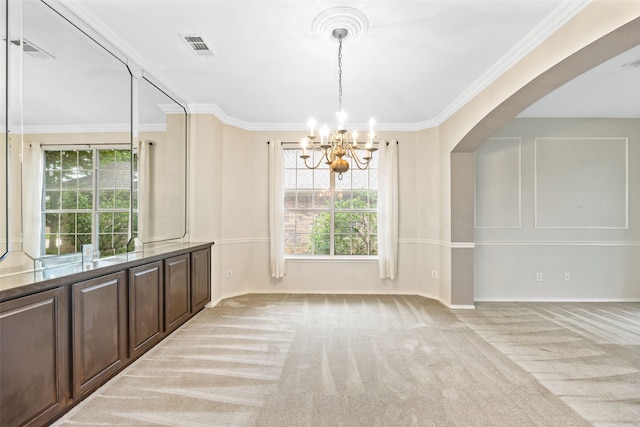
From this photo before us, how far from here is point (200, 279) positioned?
4168mm

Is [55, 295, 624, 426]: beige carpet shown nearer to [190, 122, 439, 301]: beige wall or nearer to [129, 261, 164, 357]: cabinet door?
[129, 261, 164, 357]: cabinet door

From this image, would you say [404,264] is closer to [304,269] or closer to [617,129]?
[304,269]

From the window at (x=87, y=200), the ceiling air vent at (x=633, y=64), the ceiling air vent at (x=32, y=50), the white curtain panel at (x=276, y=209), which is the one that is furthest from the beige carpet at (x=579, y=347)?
the ceiling air vent at (x=32, y=50)

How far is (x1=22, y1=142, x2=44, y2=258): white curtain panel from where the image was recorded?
201cm

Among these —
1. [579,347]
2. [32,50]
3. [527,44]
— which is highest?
[527,44]

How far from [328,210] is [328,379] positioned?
3.13 meters

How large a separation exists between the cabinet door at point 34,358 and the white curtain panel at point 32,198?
1.26ft

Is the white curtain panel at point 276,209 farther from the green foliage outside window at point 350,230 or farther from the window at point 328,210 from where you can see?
the green foliage outside window at point 350,230

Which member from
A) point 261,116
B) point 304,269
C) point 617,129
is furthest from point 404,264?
point 617,129

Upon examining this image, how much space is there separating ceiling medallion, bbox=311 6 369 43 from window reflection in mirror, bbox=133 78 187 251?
2043mm

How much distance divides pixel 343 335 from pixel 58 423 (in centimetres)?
239

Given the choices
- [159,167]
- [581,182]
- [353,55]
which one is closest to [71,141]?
[159,167]

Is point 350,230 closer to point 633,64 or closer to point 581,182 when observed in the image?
point 581,182

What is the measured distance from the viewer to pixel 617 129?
4.80m
